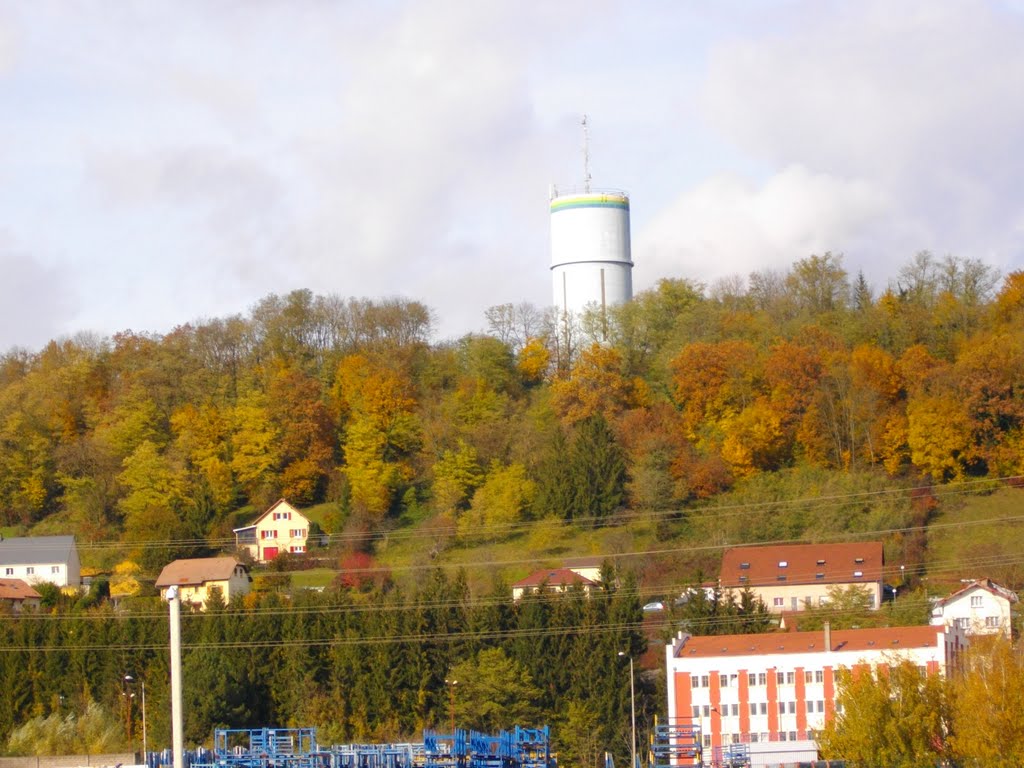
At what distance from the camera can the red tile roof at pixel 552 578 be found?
226ft

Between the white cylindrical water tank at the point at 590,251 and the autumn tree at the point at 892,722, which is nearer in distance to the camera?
the autumn tree at the point at 892,722

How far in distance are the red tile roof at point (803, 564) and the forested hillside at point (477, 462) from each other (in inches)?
85.5

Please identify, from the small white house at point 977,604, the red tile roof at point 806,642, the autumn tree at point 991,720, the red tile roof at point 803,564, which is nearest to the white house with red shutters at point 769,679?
the red tile roof at point 806,642

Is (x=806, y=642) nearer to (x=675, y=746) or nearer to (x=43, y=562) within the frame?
(x=675, y=746)

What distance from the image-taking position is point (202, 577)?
77312 mm

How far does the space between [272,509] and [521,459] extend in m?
14.0

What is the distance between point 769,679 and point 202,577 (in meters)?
31.3

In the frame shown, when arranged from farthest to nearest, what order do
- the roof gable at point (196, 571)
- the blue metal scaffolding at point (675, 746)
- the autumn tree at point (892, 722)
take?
the roof gable at point (196, 571), the blue metal scaffolding at point (675, 746), the autumn tree at point (892, 722)

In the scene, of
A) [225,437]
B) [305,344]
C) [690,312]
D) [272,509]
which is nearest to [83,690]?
[272,509]

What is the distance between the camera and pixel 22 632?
213 ft

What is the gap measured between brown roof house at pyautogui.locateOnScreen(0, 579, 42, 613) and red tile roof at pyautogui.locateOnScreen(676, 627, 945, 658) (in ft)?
110

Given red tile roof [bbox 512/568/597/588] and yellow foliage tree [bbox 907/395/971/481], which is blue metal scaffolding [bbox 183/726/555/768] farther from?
yellow foliage tree [bbox 907/395/971/481]

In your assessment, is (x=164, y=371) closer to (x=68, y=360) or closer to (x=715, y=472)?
(x=68, y=360)

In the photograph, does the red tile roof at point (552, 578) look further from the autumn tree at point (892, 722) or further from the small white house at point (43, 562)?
the autumn tree at point (892, 722)
